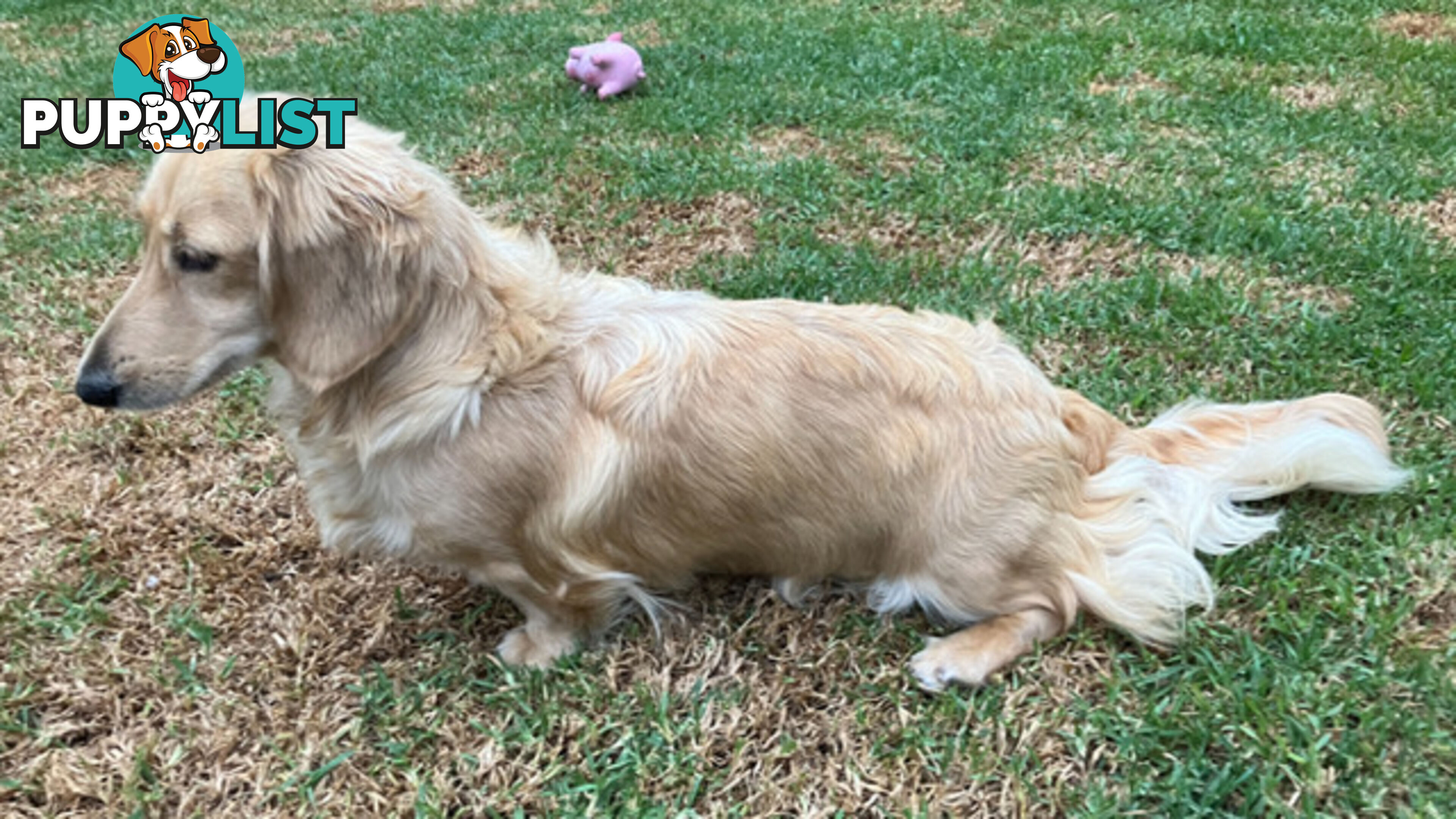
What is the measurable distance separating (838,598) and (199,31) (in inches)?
186

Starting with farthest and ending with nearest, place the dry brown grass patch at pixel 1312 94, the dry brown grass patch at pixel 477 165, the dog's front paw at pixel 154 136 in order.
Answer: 1. the dry brown grass patch at pixel 1312 94
2. the dry brown grass patch at pixel 477 165
3. the dog's front paw at pixel 154 136

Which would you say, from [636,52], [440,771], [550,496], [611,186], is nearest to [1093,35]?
[636,52]

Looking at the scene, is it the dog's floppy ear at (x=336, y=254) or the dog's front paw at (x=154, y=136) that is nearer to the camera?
the dog's floppy ear at (x=336, y=254)

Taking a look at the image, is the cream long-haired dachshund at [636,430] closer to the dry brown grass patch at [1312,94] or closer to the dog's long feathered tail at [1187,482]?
the dog's long feathered tail at [1187,482]

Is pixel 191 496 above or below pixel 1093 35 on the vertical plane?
below

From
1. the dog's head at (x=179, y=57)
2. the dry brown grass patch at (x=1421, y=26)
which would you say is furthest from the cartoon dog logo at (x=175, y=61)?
the dry brown grass patch at (x=1421, y=26)

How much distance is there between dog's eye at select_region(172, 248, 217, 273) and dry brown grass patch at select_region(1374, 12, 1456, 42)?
6890 mm

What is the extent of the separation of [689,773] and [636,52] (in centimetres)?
488

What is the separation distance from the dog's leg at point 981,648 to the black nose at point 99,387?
1.91 meters

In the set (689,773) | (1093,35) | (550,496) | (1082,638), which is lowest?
(689,773)

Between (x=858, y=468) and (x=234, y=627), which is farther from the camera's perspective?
(x=234, y=627)

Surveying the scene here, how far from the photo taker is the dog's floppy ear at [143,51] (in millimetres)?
4523

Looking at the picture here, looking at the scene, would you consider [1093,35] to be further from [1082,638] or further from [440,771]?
[440,771]

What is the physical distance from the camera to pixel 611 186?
14.6 ft
